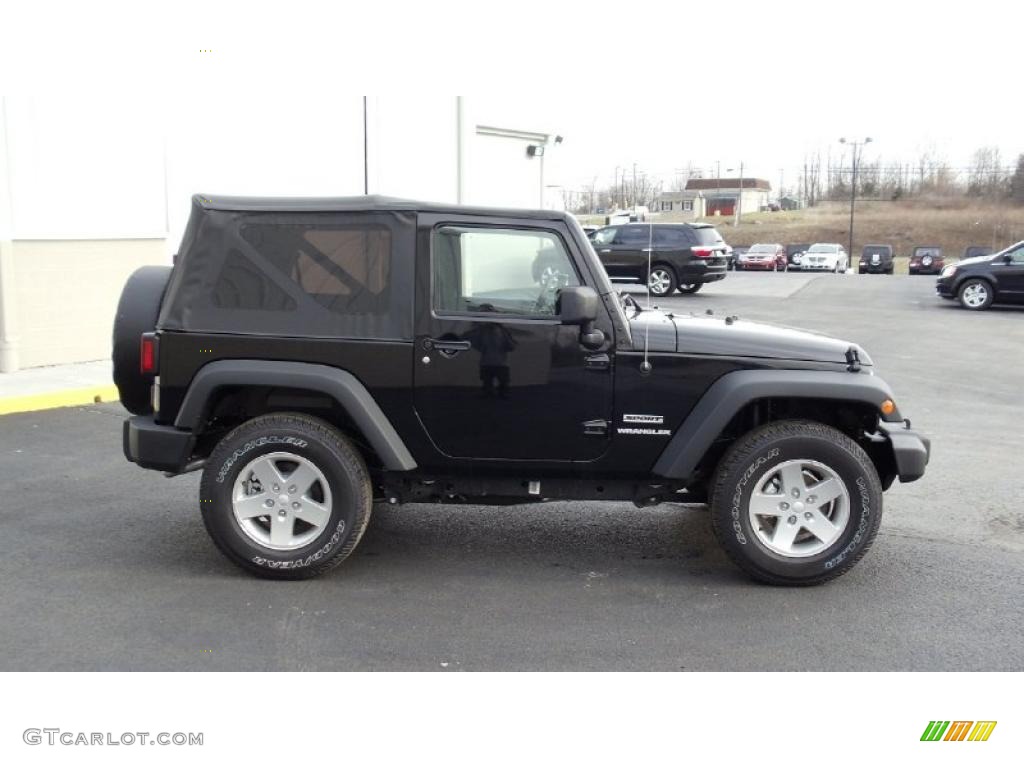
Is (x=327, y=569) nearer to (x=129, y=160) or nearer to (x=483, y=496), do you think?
(x=483, y=496)

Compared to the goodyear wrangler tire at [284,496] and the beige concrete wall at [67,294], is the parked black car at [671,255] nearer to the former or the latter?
the beige concrete wall at [67,294]

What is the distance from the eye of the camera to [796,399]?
496 centimetres

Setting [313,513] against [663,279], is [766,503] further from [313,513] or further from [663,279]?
[663,279]

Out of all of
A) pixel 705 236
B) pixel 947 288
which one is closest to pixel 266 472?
pixel 705 236

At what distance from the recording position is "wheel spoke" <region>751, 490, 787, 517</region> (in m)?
4.84

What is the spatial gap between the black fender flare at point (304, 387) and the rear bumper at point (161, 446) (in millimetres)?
100

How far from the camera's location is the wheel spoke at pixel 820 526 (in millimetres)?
4852

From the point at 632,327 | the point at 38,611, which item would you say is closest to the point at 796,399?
the point at 632,327

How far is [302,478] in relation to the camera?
15.9 feet

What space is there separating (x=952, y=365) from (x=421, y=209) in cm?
1028

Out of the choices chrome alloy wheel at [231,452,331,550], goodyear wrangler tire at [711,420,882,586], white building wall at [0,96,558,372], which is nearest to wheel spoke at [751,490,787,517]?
goodyear wrangler tire at [711,420,882,586]

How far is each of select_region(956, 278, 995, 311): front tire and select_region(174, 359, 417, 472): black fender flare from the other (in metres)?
19.1

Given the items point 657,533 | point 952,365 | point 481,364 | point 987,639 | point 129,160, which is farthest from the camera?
point 952,365

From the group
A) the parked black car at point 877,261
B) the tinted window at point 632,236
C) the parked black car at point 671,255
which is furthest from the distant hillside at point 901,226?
the parked black car at point 671,255
